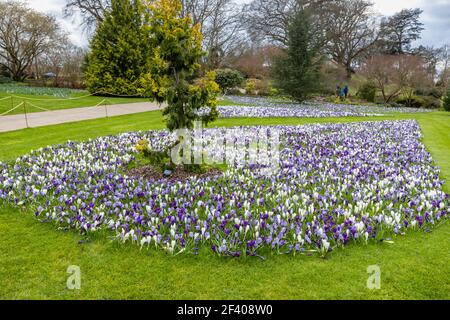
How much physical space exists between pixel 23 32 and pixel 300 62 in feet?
118

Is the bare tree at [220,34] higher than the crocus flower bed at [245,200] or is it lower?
higher

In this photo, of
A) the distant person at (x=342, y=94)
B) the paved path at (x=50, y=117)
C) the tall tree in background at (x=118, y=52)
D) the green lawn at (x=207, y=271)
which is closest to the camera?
the green lawn at (x=207, y=271)

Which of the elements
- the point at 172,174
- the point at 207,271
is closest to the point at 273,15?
the point at 172,174

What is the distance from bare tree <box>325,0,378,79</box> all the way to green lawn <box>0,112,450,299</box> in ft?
142

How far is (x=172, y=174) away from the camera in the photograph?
24.0 feet

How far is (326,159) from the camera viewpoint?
8562mm

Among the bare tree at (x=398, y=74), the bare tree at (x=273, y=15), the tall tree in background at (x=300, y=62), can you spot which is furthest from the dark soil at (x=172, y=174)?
the bare tree at (x=273, y=15)

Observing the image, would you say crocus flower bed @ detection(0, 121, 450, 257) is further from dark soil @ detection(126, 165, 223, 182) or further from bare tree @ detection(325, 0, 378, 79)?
bare tree @ detection(325, 0, 378, 79)

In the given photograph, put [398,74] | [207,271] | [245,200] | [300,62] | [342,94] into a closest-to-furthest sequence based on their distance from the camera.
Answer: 1. [207,271]
2. [245,200]
3. [300,62]
4. [398,74]
5. [342,94]

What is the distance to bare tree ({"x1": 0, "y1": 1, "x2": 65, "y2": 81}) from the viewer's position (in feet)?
134

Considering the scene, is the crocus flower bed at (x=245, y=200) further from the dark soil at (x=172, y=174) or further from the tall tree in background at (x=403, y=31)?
the tall tree in background at (x=403, y=31)

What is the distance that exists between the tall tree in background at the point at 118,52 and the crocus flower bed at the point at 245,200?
65.3 feet

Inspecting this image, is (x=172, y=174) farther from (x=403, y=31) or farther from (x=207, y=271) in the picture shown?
(x=403, y=31)

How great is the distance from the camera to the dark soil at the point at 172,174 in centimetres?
712
